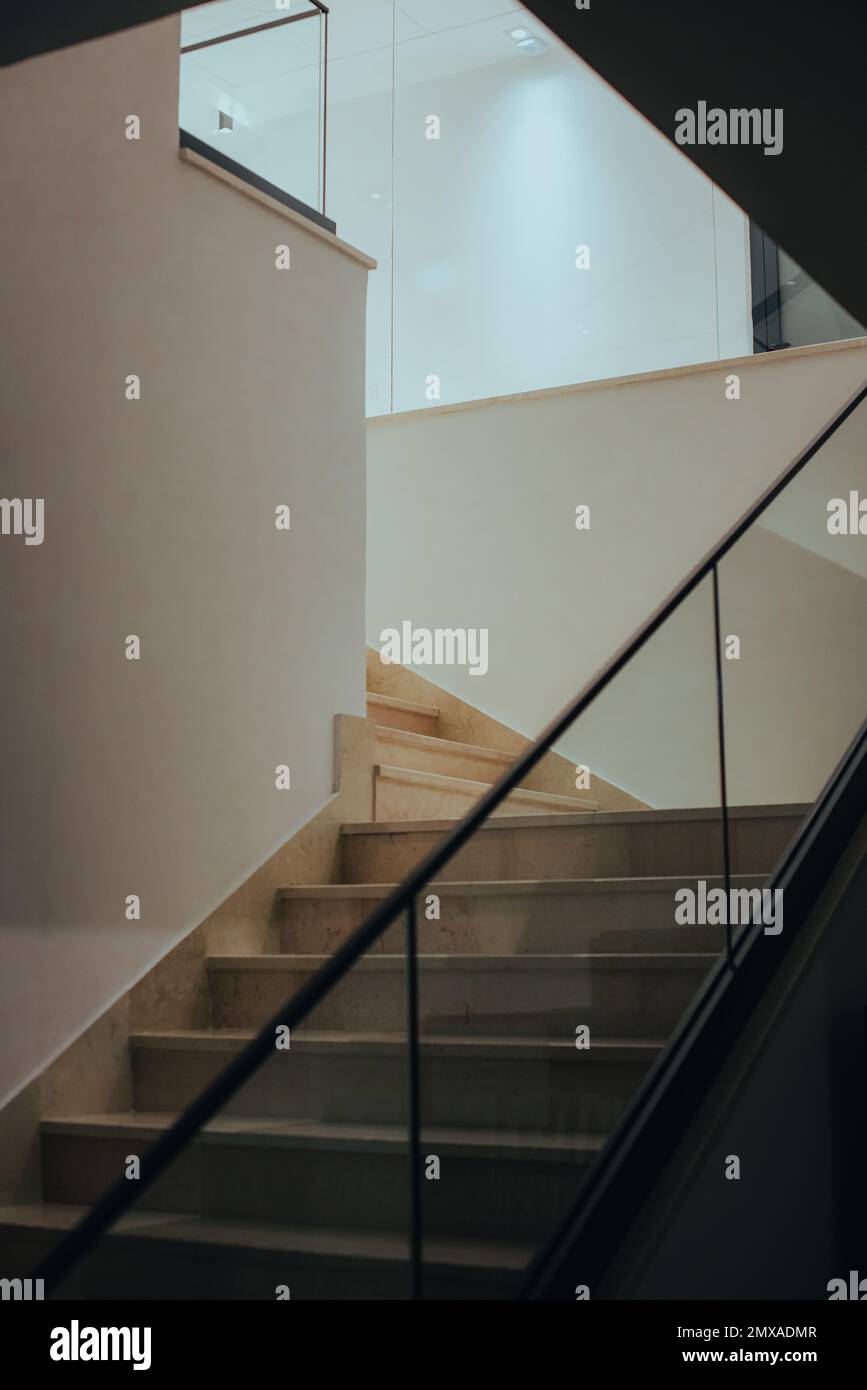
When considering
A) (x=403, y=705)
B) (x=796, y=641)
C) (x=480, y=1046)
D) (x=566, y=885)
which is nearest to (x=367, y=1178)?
(x=480, y=1046)

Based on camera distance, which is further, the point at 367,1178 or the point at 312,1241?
the point at 367,1178

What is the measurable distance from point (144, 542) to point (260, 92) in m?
1.55

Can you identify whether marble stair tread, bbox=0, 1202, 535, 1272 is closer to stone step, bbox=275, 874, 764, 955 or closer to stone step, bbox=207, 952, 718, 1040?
stone step, bbox=207, 952, 718, 1040

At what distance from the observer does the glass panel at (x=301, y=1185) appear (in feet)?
5.99

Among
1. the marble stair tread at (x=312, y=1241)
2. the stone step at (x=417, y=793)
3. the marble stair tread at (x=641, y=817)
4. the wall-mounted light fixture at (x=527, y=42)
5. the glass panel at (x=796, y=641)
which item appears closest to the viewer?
the marble stair tread at (x=312, y=1241)

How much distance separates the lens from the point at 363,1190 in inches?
81.4

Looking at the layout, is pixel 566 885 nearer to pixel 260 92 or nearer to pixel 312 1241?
pixel 312 1241

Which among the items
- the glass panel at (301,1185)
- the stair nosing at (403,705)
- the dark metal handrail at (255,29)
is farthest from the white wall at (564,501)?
the glass panel at (301,1185)

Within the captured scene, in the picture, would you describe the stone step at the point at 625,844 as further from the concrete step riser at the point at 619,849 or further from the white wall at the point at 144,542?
the white wall at the point at 144,542

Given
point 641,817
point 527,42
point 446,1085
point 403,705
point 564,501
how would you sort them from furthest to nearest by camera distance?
1. point 527,42
2. point 564,501
3. point 403,705
4. point 641,817
5. point 446,1085

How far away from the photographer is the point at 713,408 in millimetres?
5477

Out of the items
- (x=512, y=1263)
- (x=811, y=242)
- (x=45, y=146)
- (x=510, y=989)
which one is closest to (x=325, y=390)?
(x=45, y=146)

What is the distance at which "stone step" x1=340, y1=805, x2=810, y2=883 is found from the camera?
2.51 metres

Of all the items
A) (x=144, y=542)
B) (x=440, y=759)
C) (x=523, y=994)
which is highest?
(x=144, y=542)
